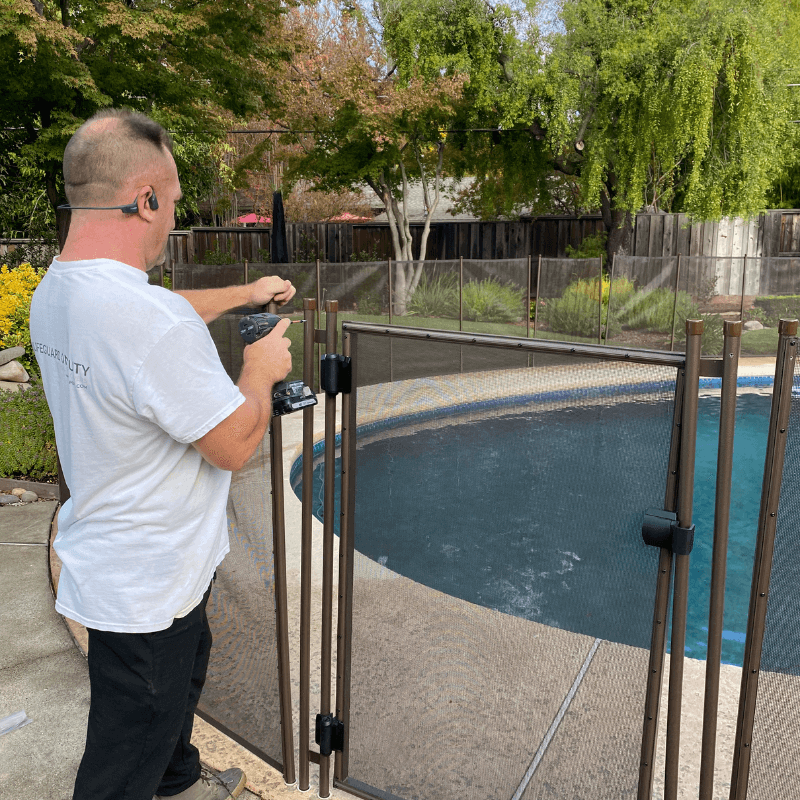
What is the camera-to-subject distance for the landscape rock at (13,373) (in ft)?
24.4

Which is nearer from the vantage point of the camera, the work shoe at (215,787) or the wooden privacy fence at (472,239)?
the work shoe at (215,787)

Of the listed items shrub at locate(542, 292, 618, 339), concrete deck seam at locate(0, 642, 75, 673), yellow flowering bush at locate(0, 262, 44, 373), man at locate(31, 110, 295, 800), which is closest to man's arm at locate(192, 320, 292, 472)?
man at locate(31, 110, 295, 800)

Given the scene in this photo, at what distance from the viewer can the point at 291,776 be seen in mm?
2697

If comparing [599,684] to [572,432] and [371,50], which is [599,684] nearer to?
[572,432]

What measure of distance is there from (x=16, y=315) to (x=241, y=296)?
6.47 meters

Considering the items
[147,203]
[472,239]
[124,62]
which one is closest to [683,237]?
[472,239]

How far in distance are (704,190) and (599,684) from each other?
52.0 feet

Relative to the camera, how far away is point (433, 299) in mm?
14930

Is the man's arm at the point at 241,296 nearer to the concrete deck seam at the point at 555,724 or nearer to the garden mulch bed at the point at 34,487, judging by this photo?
the concrete deck seam at the point at 555,724

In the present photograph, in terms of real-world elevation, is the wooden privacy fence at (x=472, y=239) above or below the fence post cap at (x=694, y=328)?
above

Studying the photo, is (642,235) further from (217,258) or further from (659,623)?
(659,623)

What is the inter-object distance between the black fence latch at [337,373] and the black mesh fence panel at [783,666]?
1215 mm

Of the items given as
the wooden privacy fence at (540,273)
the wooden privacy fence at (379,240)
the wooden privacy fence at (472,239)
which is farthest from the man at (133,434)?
the wooden privacy fence at (379,240)

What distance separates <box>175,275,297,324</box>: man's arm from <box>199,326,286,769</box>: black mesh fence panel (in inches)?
18.4
